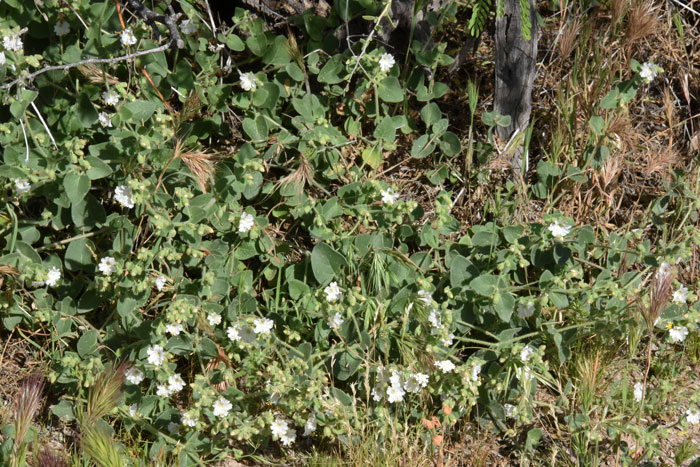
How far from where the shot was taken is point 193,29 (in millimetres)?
3129

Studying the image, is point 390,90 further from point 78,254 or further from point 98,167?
point 78,254

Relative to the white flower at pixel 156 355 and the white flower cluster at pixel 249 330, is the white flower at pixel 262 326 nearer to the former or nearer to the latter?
the white flower cluster at pixel 249 330

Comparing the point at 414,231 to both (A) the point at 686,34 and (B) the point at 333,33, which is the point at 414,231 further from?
(A) the point at 686,34

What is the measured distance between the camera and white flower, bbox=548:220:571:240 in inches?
117

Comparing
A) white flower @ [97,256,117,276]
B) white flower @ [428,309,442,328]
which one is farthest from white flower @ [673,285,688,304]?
white flower @ [97,256,117,276]

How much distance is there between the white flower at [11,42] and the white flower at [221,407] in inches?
61.0

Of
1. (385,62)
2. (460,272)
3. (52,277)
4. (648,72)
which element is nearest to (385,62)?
(385,62)

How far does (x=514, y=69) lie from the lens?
11.1ft

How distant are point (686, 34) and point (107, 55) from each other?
9.61ft

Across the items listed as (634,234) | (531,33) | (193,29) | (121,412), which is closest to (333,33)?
(193,29)

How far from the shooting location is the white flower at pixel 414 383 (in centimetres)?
281

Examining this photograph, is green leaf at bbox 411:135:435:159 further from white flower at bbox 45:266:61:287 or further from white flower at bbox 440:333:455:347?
white flower at bbox 45:266:61:287

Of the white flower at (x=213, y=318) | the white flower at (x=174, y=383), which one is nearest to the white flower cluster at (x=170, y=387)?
the white flower at (x=174, y=383)

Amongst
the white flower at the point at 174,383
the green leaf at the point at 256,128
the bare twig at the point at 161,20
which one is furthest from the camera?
the green leaf at the point at 256,128
